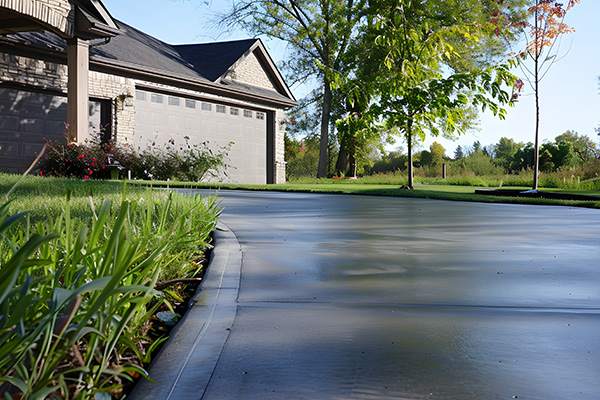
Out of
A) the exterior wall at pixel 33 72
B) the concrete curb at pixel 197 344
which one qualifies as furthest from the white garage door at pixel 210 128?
the concrete curb at pixel 197 344

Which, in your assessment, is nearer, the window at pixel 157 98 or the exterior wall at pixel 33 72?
the exterior wall at pixel 33 72

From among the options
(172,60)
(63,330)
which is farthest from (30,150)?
(63,330)

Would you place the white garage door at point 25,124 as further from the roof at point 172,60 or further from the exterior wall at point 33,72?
the roof at point 172,60

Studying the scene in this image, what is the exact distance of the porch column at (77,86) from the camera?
13211mm

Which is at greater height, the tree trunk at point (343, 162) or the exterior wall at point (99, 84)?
the exterior wall at point (99, 84)

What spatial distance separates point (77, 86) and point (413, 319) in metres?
12.6

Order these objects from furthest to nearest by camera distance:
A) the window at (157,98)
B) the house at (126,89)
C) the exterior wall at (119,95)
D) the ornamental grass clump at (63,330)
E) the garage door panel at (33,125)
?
the window at (157,98) < the exterior wall at (119,95) < the garage door panel at (33,125) < the house at (126,89) < the ornamental grass clump at (63,330)

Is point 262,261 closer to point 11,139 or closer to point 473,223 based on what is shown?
point 473,223

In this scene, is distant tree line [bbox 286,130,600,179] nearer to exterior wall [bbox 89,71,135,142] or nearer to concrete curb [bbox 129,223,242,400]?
exterior wall [bbox 89,71,135,142]

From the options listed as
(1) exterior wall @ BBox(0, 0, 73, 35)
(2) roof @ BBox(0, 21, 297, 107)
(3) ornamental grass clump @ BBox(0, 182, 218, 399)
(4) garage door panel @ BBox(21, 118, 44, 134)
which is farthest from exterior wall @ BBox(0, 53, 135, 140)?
(3) ornamental grass clump @ BBox(0, 182, 218, 399)

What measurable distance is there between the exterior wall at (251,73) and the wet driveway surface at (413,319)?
666 inches

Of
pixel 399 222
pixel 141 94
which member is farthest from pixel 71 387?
pixel 141 94

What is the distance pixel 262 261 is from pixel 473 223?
3.95 metres

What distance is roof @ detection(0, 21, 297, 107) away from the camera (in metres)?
14.8
